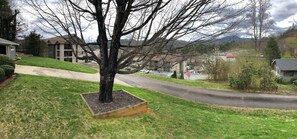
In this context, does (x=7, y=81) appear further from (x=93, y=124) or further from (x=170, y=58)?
(x=170, y=58)

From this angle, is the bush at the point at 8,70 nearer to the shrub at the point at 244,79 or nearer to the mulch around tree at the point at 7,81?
the mulch around tree at the point at 7,81

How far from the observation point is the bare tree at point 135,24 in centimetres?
607

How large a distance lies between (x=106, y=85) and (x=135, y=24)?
6.59 ft

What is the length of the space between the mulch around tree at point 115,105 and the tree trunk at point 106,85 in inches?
6.4

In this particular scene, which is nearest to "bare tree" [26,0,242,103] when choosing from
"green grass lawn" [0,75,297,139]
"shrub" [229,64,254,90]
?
"green grass lawn" [0,75,297,139]

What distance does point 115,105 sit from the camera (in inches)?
280

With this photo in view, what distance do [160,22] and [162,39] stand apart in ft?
3.12

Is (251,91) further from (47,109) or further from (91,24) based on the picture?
(47,109)

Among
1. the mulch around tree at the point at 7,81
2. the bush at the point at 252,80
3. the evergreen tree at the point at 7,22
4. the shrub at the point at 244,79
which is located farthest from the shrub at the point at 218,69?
the evergreen tree at the point at 7,22

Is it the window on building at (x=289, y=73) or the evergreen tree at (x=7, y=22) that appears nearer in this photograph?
the evergreen tree at (x=7, y=22)

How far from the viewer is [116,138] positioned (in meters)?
5.51

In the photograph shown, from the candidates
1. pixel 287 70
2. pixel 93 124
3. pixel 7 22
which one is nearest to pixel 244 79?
pixel 287 70

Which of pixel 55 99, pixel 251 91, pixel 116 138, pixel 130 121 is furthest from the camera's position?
pixel 251 91

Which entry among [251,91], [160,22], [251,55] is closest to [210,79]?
[251,55]
